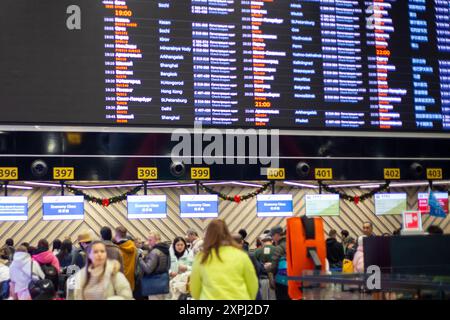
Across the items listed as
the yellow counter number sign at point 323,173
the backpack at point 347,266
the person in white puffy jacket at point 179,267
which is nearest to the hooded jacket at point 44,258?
the person in white puffy jacket at point 179,267

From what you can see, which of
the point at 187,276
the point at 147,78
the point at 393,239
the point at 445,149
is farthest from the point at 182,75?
the point at 445,149

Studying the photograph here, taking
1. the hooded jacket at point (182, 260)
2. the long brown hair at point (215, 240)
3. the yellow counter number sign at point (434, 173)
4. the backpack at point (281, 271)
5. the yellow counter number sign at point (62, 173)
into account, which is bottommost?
the backpack at point (281, 271)

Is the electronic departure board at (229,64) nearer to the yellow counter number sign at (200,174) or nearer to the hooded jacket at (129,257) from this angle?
the yellow counter number sign at (200,174)

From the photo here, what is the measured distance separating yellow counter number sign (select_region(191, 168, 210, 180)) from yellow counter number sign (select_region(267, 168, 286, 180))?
2.95 ft

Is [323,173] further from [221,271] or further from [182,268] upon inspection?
[221,271]

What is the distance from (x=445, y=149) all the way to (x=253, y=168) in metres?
3.12

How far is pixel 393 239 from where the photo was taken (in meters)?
7.64

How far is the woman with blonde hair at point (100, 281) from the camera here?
6480 millimetres

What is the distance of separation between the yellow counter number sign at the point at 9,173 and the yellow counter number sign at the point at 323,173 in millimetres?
4244

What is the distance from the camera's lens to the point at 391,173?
10.9 m

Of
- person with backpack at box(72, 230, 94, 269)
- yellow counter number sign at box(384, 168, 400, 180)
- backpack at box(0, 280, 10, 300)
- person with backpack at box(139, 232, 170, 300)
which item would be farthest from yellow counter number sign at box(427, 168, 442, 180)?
backpack at box(0, 280, 10, 300)

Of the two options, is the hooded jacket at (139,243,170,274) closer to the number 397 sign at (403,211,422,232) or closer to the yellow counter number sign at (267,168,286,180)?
the yellow counter number sign at (267,168,286,180)

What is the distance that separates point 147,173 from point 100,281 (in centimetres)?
356
